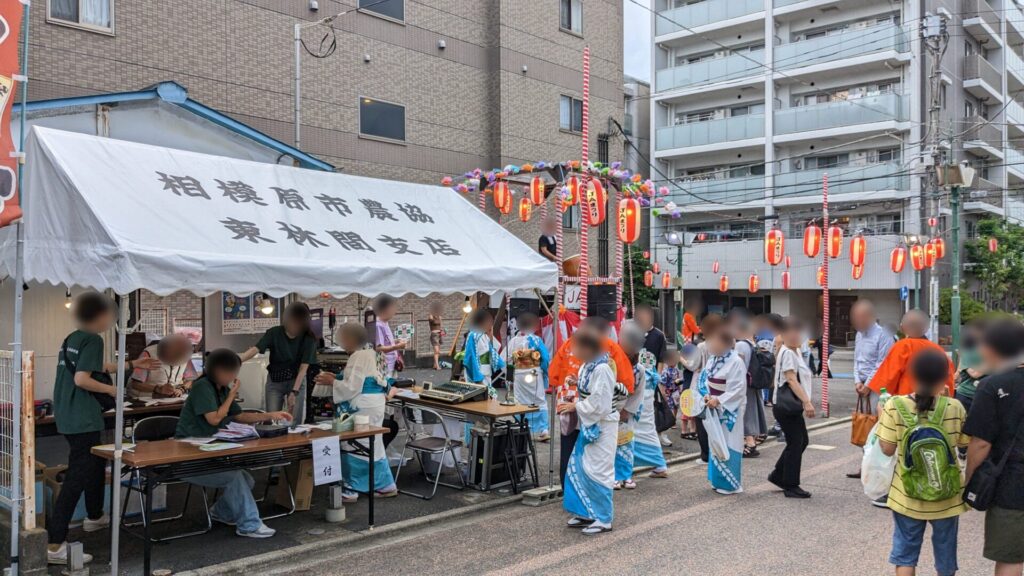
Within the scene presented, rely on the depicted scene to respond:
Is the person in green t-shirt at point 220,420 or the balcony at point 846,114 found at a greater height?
the balcony at point 846,114

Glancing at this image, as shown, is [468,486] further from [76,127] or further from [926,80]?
[926,80]

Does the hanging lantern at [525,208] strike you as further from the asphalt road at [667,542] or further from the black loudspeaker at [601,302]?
the asphalt road at [667,542]

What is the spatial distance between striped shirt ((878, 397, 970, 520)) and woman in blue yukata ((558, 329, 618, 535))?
239 centimetres

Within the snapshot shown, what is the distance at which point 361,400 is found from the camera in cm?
739

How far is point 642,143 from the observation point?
133 ft

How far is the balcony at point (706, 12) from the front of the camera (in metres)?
35.2

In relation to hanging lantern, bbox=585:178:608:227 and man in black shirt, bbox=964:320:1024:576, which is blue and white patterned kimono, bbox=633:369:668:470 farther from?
man in black shirt, bbox=964:320:1024:576

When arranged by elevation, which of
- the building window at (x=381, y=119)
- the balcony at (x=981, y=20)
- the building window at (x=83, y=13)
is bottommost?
the building window at (x=381, y=119)

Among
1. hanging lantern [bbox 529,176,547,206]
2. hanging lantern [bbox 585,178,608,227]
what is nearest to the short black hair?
hanging lantern [bbox 585,178,608,227]

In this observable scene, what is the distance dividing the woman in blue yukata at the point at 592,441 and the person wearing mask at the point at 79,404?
3.74 metres

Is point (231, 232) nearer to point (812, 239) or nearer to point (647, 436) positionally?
point (647, 436)

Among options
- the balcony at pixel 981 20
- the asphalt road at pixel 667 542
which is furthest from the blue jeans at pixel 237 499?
the balcony at pixel 981 20

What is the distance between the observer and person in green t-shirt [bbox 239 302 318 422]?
797cm

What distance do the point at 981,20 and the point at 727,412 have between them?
119 feet
